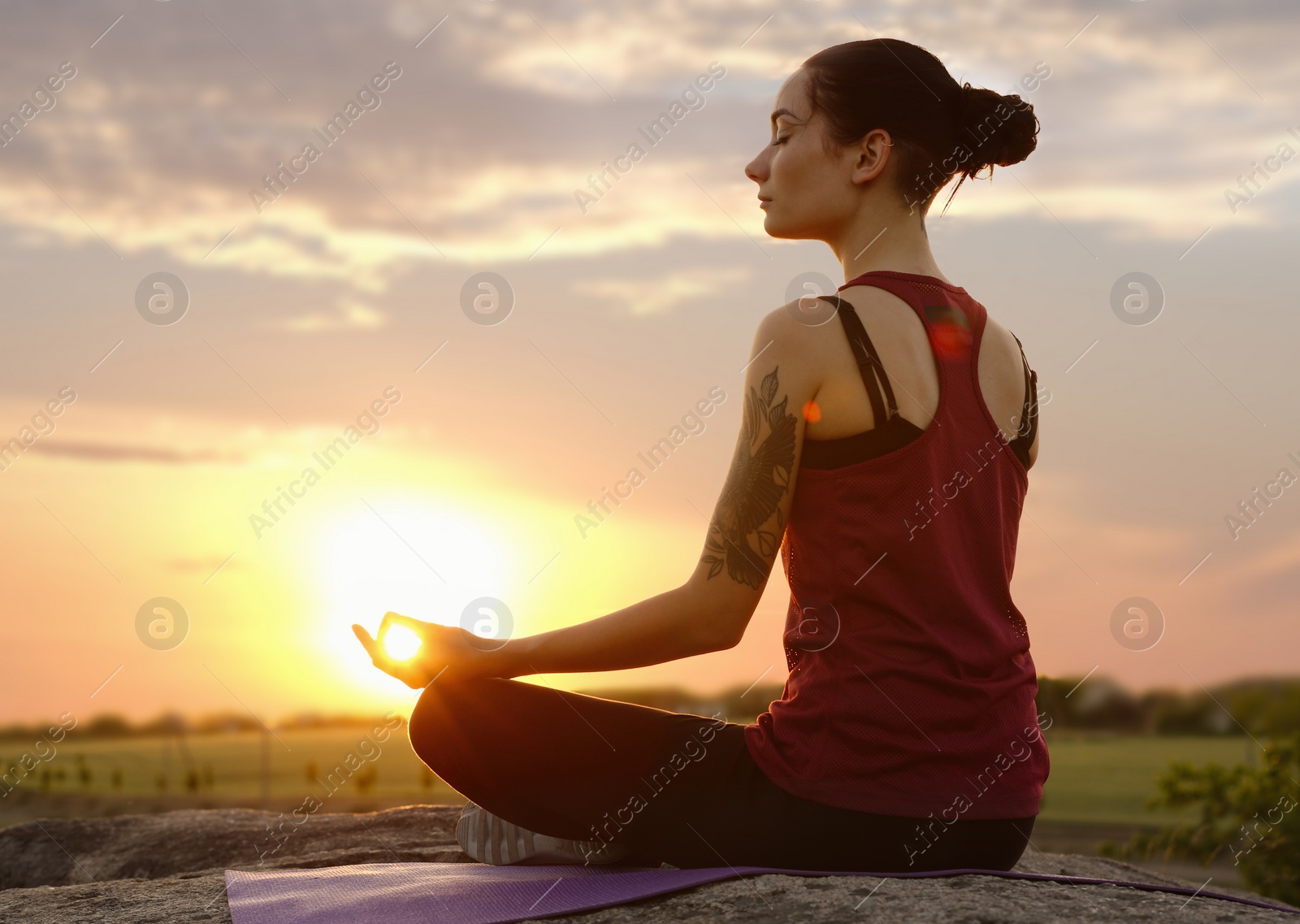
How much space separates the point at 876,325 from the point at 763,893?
1188 mm

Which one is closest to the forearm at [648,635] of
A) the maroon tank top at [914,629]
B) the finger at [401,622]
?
the maroon tank top at [914,629]

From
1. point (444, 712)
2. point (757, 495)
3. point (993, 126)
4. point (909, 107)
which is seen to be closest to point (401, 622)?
point (444, 712)

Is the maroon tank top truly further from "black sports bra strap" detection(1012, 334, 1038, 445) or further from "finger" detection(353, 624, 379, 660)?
"finger" detection(353, 624, 379, 660)

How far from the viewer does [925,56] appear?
8.15ft

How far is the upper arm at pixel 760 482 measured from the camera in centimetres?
215

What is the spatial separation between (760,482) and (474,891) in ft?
3.85

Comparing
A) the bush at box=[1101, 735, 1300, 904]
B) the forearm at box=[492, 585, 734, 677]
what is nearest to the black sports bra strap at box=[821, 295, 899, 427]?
the forearm at box=[492, 585, 734, 677]

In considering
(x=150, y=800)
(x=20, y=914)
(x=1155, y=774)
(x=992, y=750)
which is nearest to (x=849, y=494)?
(x=992, y=750)

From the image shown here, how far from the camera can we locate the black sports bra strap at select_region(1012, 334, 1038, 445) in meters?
2.37

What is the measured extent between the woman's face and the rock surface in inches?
57.3

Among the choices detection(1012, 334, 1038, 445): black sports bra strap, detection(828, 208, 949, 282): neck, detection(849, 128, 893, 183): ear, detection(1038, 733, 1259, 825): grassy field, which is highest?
detection(849, 128, 893, 183): ear

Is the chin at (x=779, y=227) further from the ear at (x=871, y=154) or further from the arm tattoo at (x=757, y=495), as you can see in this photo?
the arm tattoo at (x=757, y=495)

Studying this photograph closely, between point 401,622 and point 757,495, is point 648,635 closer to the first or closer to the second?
point 757,495

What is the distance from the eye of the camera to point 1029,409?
95.5 inches
